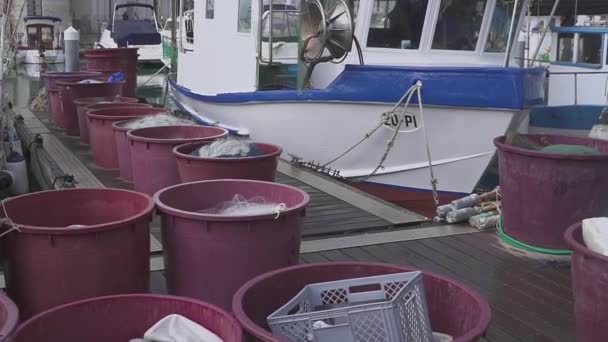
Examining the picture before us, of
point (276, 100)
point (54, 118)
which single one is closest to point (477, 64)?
point (276, 100)

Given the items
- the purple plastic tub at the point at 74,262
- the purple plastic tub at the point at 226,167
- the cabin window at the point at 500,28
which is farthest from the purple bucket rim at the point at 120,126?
the cabin window at the point at 500,28

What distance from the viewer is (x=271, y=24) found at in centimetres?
785

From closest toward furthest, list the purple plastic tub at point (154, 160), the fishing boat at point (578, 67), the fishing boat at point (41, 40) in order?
the purple plastic tub at point (154, 160), the fishing boat at point (578, 67), the fishing boat at point (41, 40)

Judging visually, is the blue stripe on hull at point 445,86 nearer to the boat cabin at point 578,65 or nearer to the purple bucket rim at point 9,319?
the boat cabin at point 578,65

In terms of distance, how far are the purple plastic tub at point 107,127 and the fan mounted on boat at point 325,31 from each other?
1643 mm

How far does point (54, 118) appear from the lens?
9.82 metres

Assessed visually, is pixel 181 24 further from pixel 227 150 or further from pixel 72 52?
pixel 227 150

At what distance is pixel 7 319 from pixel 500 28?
6780mm

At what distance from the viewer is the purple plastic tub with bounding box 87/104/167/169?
683 centimetres

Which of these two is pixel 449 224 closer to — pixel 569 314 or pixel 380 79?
pixel 569 314

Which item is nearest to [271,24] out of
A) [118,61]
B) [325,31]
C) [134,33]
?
[325,31]

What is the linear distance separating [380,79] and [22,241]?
489 centimetres

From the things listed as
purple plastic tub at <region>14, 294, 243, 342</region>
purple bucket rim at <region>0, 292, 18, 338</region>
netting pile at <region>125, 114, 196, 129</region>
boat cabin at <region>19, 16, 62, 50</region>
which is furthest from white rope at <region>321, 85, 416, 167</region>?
boat cabin at <region>19, 16, 62, 50</region>

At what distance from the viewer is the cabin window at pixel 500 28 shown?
7848 mm
